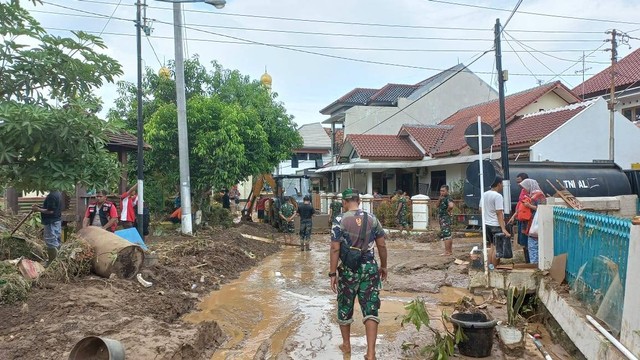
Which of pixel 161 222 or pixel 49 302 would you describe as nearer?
pixel 49 302

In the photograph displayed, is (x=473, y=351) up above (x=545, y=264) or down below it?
below

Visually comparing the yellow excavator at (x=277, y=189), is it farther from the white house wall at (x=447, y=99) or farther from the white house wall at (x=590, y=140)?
the white house wall at (x=447, y=99)

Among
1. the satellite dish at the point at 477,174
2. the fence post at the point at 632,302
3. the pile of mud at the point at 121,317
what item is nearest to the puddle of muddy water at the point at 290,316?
the pile of mud at the point at 121,317

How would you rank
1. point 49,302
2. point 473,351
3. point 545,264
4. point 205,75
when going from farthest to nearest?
point 205,75
point 545,264
point 49,302
point 473,351

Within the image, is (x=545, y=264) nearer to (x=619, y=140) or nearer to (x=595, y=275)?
(x=595, y=275)

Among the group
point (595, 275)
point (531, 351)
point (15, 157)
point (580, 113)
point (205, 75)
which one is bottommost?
point (531, 351)

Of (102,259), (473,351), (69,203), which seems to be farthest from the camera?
(69,203)

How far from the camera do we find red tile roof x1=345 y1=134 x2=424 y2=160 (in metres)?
23.8

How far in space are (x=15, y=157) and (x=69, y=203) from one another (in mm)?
11868

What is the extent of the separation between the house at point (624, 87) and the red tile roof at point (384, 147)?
9.34 meters

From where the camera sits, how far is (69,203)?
50.7ft

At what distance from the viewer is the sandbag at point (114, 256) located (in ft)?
26.0

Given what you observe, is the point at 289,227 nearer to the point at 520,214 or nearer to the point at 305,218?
the point at 305,218

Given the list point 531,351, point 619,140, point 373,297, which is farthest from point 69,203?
point 619,140
